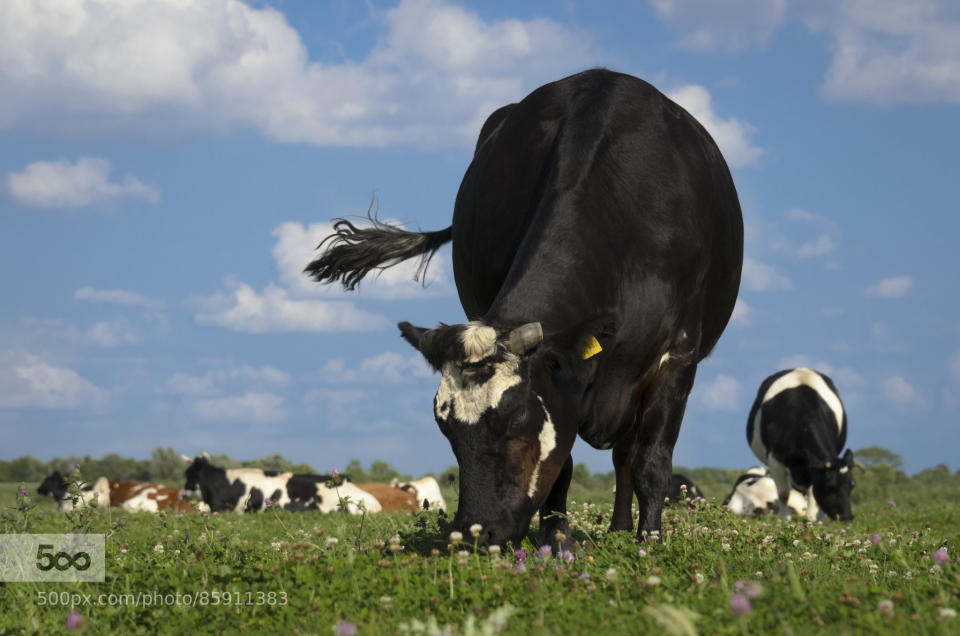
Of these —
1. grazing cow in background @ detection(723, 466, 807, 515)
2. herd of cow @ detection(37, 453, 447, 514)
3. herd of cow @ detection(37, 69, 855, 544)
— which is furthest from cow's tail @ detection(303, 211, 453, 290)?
grazing cow in background @ detection(723, 466, 807, 515)

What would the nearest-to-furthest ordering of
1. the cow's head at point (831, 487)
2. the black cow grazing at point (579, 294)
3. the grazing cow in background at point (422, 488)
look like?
the black cow grazing at point (579, 294) → the cow's head at point (831, 487) → the grazing cow in background at point (422, 488)

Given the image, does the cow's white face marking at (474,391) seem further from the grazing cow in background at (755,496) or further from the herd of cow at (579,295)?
the grazing cow in background at (755,496)

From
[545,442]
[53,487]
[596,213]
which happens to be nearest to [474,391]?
[545,442]

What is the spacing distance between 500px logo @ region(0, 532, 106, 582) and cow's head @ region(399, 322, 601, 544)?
2529 mm

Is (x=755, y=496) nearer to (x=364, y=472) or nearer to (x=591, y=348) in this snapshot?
(x=364, y=472)

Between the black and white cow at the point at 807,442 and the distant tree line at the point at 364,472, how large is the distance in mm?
9763

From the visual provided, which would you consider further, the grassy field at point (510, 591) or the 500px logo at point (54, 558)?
the 500px logo at point (54, 558)

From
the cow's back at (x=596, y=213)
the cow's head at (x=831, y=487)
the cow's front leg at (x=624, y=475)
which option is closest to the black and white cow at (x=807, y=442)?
the cow's head at (x=831, y=487)

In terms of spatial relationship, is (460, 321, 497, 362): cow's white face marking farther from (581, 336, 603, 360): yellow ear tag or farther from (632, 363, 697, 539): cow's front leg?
(632, 363, 697, 539): cow's front leg

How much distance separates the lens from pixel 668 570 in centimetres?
605

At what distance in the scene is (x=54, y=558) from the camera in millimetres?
7234

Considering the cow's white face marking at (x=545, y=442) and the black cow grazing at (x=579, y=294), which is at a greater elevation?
the black cow grazing at (x=579, y=294)

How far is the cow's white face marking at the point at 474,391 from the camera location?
21.5 ft

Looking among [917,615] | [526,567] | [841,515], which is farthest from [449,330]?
[841,515]
